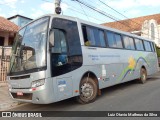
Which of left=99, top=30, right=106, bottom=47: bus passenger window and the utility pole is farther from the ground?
the utility pole

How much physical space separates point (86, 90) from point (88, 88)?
0.39ft

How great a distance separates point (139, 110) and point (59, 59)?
2812 millimetres

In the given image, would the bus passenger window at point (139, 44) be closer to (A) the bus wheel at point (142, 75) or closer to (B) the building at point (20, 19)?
(A) the bus wheel at point (142, 75)

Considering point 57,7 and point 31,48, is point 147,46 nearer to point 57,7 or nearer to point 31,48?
point 57,7

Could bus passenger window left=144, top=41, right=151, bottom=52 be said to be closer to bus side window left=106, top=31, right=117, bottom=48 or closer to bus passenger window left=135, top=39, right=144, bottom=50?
bus passenger window left=135, top=39, right=144, bottom=50

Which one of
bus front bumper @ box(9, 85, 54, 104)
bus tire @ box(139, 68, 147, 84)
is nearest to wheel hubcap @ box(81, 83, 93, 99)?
bus front bumper @ box(9, 85, 54, 104)

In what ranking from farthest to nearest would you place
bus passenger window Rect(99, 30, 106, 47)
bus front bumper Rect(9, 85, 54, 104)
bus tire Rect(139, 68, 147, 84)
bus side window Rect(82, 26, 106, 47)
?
bus tire Rect(139, 68, 147, 84), bus passenger window Rect(99, 30, 106, 47), bus side window Rect(82, 26, 106, 47), bus front bumper Rect(9, 85, 54, 104)

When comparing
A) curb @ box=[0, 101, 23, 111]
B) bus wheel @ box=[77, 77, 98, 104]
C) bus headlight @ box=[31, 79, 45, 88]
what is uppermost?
bus headlight @ box=[31, 79, 45, 88]

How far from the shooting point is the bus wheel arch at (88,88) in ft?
23.3

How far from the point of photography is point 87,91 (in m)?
7.29

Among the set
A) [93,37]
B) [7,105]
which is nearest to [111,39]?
[93,37]

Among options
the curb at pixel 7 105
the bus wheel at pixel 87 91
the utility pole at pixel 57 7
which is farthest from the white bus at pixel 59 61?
the utility pole at pixel 57 7

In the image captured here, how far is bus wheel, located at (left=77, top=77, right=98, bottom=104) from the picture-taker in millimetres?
7098

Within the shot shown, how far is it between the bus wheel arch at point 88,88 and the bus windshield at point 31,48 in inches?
73.2
